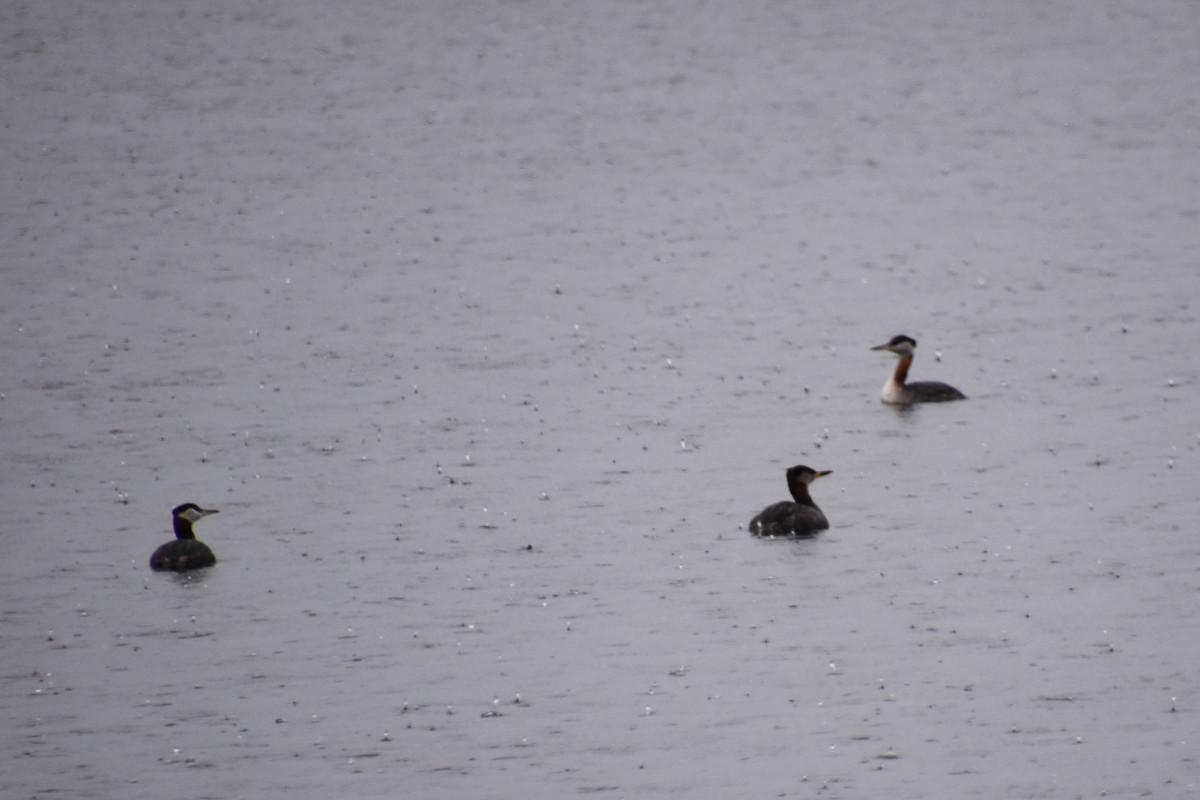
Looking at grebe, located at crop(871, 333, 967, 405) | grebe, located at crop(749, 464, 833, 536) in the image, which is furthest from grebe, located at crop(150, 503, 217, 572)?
grebe, located at crop(871, 333, 967, 405)

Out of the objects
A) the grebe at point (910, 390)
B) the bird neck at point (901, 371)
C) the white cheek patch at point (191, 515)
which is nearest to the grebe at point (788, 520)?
the white cheek patch at point (191, 515)

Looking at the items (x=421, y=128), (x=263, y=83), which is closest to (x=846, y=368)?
(x=421, y=128)

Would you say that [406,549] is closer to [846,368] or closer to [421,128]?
[846,368]

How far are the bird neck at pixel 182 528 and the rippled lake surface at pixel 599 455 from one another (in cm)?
54

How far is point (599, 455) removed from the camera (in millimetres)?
22172

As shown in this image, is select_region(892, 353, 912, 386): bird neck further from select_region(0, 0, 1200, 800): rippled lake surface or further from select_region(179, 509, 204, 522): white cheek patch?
select_region(179, 509, 204, 522): white cheek patch

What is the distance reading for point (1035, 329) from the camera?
2769 cm

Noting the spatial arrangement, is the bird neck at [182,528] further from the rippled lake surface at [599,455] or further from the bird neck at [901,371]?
the bird neck at [901,371]

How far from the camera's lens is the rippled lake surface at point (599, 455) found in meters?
14.4

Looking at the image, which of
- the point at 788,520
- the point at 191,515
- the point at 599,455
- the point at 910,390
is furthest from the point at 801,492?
the point at 191,515

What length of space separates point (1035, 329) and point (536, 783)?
15679 millimetres

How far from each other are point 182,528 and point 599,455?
482 cm

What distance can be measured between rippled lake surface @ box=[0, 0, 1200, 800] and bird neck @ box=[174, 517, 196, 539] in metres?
0.54

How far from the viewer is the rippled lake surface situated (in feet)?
47.3
